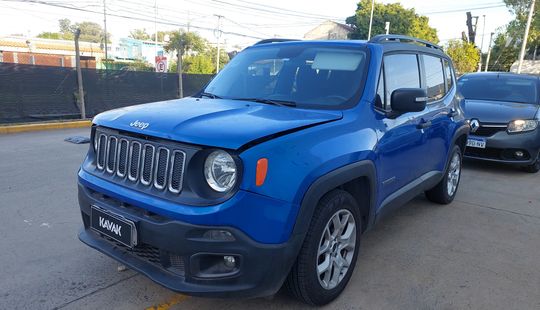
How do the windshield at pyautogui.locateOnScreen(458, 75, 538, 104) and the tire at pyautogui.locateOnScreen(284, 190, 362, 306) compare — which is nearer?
the tire at pyautogui.locateOnScreen(284, 190, 362, 306)

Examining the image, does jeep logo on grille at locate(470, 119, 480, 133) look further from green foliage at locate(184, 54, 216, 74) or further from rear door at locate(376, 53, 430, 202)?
green foliage at locate(184, 54, 216, 74)

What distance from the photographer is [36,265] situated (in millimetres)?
3332

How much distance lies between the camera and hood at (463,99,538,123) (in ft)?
22.6

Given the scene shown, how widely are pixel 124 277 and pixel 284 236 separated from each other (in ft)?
4.93

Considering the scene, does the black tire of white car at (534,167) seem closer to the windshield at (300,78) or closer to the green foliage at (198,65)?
the windshield at (300,78)

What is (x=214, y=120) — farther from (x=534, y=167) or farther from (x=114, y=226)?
(x=534, y=167)

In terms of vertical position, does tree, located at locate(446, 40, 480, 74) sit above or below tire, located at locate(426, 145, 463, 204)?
above

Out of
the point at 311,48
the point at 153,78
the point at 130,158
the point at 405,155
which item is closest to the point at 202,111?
the point at 130,158

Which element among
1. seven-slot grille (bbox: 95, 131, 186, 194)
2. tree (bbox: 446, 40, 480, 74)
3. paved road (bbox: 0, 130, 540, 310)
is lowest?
paved road (bbox: 0, 130, 540, 310)

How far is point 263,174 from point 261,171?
0.06 ft

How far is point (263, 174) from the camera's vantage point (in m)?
2.27

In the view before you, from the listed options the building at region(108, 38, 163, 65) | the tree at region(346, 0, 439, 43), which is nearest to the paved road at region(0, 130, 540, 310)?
the tree at region(346, 0, 439, 43)

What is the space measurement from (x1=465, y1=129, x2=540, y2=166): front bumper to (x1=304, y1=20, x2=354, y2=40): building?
55477mm

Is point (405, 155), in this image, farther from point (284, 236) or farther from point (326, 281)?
point (284, 236)
